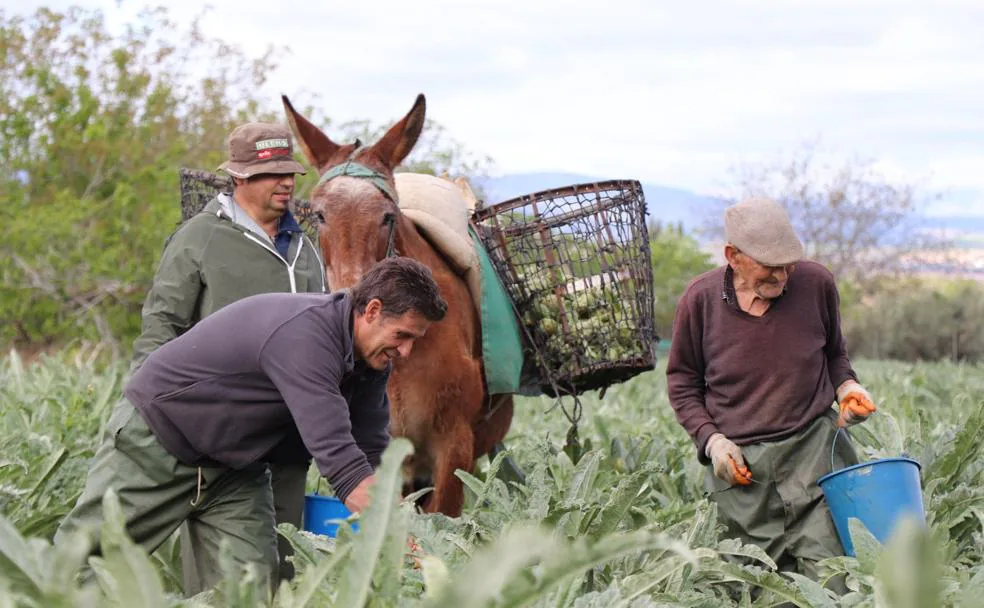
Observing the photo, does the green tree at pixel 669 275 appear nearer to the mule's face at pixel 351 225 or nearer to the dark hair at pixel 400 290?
the mule's face at pixel 351 225

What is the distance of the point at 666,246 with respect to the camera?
44344 mm

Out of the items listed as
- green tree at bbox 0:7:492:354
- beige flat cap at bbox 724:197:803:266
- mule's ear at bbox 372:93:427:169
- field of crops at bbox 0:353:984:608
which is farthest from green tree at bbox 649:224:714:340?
beige flat cap at bbox 724:197:803:266

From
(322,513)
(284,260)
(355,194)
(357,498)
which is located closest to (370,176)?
(355,194)

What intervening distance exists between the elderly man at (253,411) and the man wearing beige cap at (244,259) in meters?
0.35

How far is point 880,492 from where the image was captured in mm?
4691

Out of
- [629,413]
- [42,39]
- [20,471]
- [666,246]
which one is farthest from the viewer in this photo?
[666,246]

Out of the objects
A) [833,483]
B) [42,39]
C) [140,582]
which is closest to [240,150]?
[833,483]

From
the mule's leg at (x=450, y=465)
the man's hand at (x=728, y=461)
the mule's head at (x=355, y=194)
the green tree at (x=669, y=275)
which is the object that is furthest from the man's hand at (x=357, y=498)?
the green tree at (x=669, y=275)

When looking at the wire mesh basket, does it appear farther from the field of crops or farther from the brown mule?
the field of crops

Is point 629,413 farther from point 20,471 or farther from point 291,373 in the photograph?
point 291,373

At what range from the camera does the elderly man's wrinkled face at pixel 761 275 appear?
5.22 m

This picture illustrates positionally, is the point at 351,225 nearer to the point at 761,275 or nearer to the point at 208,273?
the point at 208,273

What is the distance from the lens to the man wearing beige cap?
17.8 feet

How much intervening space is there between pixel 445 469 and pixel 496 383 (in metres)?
0.51
